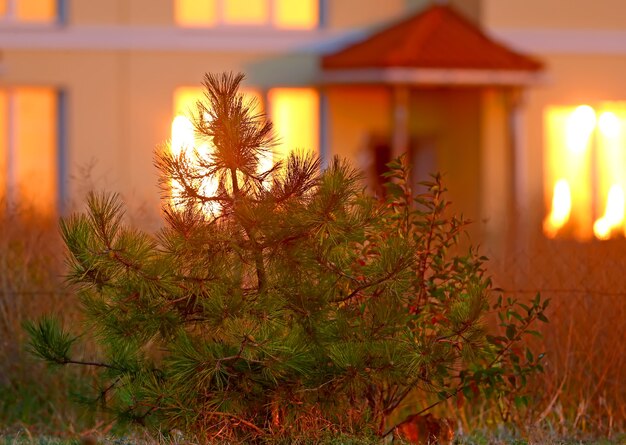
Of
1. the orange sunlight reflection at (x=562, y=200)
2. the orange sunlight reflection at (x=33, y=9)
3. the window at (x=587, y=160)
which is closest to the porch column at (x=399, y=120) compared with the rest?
the window at (x=587, y=160)

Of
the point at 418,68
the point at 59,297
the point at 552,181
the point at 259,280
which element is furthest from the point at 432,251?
the point at 552,181

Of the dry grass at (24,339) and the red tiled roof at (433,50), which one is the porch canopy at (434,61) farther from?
the dry grass at (24,339)

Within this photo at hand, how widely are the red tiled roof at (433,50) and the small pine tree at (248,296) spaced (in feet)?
42.4

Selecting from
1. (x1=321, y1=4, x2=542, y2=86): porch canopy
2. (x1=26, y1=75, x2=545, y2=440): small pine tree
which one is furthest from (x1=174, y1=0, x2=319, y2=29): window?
(x1=26, y1=75, x2=545, y2=440): small pine tree

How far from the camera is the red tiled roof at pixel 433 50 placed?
61.9 feet

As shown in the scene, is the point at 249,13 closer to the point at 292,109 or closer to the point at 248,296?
the point at 292,109

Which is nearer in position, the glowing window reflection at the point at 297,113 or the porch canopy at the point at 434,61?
the porch canopy at the point at 434,61

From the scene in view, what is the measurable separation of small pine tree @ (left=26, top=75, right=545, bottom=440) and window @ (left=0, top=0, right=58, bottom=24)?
1478cm

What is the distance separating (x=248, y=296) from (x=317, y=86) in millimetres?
14784

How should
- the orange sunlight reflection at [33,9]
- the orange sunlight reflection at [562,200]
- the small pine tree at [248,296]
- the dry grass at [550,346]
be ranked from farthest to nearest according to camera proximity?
the orange sunlight reflection at [33,9] < the orange sunlight reflection at [562,200] < the dry grass at [550,346] < the small pine tree at [248,296]

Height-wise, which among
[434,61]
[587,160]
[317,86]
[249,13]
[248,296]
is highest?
[249,13]

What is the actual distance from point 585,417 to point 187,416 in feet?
8.64

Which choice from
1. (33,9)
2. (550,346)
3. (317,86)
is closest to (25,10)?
(33,9)

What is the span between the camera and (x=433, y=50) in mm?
19109
